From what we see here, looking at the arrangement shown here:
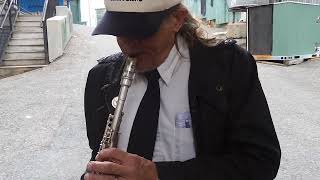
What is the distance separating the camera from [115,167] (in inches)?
43.7

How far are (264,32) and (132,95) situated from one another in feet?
37.5

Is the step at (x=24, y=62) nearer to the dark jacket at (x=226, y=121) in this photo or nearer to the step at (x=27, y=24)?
the step at (x=27, y=24)

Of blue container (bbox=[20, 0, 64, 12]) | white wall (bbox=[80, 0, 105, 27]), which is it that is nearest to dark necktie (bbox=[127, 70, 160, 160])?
blue container (bbox=[20, 0, 64, 12])

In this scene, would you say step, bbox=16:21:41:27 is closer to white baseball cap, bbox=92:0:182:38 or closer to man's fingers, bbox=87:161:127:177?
white baseball cap, bbox=92:0:182:38

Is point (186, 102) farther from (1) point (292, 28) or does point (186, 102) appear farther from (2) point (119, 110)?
(1) point (292, 28)

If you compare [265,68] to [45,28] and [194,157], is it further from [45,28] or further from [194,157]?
[194,157]

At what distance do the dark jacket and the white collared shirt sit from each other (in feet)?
0.09

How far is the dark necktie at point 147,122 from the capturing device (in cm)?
136

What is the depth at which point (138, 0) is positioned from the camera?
49.8 inches

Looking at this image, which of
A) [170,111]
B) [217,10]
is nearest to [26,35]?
[217,10]

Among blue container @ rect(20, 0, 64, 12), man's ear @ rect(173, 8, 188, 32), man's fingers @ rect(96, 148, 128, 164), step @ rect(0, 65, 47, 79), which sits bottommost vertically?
step @ rect(0, 65, 47, 79)

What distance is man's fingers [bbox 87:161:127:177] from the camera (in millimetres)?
1104

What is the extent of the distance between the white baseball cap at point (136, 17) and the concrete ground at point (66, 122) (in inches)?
67.6

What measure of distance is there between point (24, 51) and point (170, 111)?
1237cm
